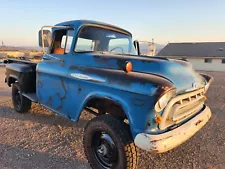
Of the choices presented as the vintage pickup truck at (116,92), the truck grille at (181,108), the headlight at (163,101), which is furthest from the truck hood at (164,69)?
A: the headlight at (163,101)

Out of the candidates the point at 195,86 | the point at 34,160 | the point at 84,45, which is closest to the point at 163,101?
the point at 195,86

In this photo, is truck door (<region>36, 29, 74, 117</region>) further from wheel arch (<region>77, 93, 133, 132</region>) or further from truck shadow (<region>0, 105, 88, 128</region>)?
truck shadow (<region>0, 105, 88, 128</region>)

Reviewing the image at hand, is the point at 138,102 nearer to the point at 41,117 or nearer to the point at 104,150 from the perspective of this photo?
the point at 104,150

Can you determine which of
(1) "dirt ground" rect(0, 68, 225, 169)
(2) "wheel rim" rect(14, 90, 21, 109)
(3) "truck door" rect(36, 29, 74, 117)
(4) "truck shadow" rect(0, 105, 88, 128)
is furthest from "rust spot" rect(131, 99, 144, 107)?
(2) "wheel rim" rect(14, 90, 21, 109)

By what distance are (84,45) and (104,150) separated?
6.27 ft

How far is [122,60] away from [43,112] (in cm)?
363

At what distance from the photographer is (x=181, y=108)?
2.78 metres

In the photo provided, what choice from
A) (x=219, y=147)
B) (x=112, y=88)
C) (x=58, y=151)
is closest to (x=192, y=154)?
(x=219, y=147)

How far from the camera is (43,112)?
570 centimetres

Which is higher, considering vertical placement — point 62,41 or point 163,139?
point 62,41

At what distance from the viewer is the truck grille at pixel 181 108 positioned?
2491 mm

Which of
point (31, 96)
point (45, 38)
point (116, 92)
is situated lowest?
point (31, 96)

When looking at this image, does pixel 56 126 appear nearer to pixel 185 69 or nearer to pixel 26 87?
pixel 26 87

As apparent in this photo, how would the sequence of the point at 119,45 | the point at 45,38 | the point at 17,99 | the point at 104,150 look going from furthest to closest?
1. the point at 17,99
2. the point at 119,45
3. the point at 45,38
4. the point at 104,150
